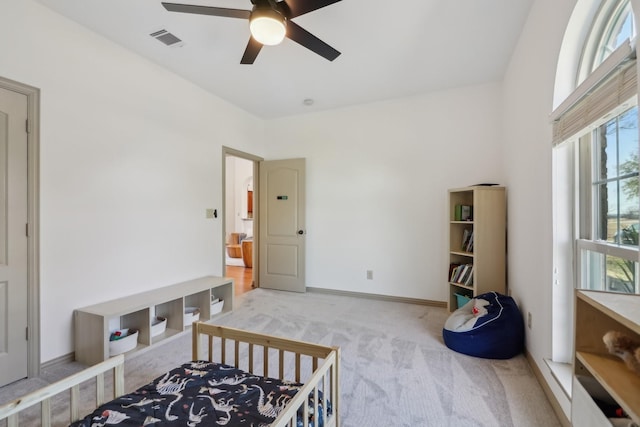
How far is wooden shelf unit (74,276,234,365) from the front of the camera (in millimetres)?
2217

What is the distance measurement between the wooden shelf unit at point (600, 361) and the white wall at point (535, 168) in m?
0.83

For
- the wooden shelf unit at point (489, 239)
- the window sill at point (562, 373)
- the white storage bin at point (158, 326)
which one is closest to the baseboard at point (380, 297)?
the wooden shelf unit at point (489, 239)

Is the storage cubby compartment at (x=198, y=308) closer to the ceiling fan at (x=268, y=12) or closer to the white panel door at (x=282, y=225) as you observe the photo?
the white panel door at (x=282, y=225)

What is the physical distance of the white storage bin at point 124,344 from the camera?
91.8 inches

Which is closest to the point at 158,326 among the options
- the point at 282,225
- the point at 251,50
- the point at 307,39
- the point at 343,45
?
the point at 282,225

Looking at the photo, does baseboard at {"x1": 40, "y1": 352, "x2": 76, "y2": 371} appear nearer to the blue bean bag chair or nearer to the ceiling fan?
the ceiling fan

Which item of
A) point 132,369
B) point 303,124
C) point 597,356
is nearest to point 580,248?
point 597,356

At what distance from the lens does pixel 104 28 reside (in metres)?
2.40

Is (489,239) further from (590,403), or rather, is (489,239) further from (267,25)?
(267,25)

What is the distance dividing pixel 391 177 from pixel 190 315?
9.52 feet

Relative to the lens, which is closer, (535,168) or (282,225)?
(535,168)

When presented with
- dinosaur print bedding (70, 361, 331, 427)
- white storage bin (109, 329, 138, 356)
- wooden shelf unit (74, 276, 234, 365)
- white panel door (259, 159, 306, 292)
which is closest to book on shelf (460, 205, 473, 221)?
white panel door (259, 159, 306, 292)

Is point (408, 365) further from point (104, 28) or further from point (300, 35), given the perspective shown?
point (104, 28)

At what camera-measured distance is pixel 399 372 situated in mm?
2135
